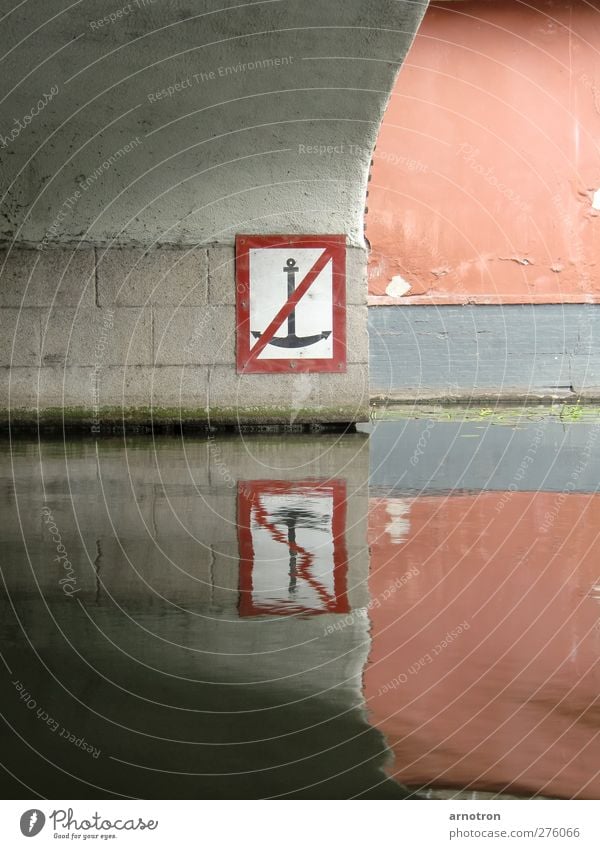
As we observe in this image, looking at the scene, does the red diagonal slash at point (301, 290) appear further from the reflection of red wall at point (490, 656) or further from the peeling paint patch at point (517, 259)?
the reflection of red wall at point (490, 656)

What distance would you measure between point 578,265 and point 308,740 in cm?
1178

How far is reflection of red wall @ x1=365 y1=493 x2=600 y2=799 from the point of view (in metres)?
2.04

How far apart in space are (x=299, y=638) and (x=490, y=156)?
11.0 meters

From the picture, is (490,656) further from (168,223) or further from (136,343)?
(168,223)

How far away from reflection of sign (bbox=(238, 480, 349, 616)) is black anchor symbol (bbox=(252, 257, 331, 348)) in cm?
317

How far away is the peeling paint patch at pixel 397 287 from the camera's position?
13250 millimetres

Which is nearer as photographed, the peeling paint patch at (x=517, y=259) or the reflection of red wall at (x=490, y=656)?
the reflection of red wall at (x=490, y=656)

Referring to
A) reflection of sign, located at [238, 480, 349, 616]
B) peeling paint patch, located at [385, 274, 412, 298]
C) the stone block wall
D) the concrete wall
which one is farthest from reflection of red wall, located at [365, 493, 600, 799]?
peeling paint patch, located at [385, 274, 412, 298]

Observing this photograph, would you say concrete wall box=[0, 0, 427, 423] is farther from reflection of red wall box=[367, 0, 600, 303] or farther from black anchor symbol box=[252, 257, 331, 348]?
reflection of red wall box=[367, 0, 600, 303]

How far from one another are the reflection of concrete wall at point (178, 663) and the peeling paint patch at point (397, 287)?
820 centimetres

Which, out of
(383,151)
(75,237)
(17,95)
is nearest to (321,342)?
(75,237)

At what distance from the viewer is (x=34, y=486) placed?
5.90 meters

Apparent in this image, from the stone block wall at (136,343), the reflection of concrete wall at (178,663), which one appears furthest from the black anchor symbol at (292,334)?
the reflection of concrete wall at (178,663)

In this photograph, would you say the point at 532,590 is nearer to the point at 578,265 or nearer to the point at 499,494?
the point at 499,494
